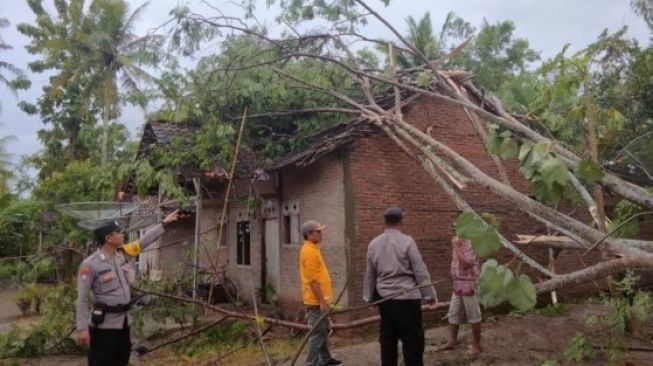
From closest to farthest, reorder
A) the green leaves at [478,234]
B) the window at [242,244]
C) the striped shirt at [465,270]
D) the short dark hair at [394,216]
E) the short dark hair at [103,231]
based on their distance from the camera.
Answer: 1. the green leaves at [478,234]
2. the short dark hair at [103,231]
3. the short dark hair at [394,216]
4. the striped shirt at [465,270]
5. the window at [242,244]

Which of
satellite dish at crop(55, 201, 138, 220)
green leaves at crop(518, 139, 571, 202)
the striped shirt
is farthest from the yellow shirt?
satellite dish at crop(55, 201, 138, 220)

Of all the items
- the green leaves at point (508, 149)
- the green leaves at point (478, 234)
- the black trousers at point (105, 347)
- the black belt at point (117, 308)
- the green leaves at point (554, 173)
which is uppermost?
the green leaves at point (508, 149)

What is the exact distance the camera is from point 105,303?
4.70m

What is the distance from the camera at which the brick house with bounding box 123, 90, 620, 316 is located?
868cm

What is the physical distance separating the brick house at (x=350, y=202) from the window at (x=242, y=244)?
22 mm

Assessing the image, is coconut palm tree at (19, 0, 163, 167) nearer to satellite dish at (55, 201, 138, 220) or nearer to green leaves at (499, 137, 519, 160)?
satellite dish at (55, 201, 138, 220)

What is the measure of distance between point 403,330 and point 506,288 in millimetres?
2124

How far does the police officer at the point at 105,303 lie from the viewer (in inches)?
180

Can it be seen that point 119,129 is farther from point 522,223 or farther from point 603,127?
point 603,127

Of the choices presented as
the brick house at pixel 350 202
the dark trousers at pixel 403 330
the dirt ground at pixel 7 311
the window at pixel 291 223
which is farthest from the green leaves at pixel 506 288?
the dirt ground at pixel 7 311

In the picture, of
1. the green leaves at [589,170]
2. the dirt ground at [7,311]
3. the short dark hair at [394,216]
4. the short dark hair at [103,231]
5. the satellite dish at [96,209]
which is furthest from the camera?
the dirt ground at [7,311]

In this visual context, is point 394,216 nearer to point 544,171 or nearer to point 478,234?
point 478,234

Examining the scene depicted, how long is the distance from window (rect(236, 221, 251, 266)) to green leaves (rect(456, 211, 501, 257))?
891cm

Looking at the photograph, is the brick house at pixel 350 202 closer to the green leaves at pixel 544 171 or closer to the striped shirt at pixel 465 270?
the striped shirt at pixel 465 270
